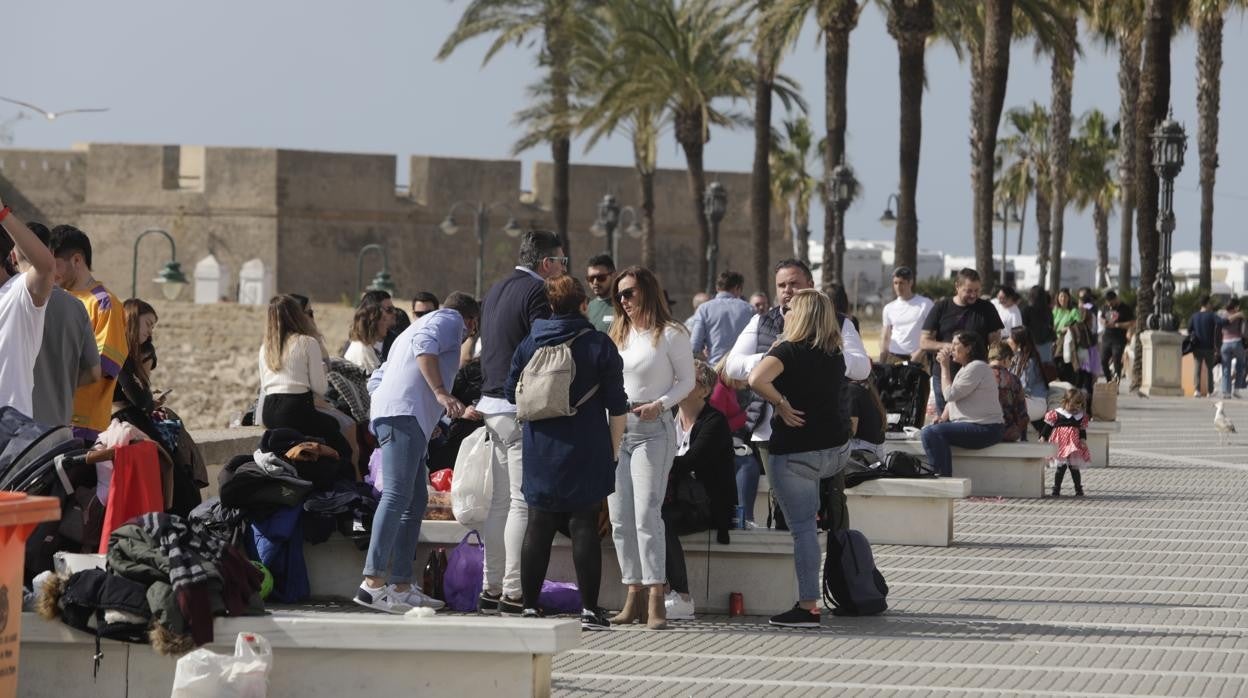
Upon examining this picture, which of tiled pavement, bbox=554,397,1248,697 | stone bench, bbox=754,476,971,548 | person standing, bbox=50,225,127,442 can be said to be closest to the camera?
tiled pavement, bbox=554,397,1248,697

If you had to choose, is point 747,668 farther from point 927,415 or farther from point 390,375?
point 927,415

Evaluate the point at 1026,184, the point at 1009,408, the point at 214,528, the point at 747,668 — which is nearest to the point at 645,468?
the point at 747,668

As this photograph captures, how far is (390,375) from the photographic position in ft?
30.8

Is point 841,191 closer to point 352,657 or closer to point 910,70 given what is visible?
point 910,70

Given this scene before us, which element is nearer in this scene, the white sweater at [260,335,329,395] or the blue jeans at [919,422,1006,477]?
the white sweater at [260,335,329,395]

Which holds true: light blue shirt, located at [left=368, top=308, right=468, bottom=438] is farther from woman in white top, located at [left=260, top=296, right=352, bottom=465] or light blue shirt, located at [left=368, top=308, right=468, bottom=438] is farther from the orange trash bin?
the orange trash bin

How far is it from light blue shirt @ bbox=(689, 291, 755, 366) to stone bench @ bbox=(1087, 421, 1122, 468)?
3997 mm

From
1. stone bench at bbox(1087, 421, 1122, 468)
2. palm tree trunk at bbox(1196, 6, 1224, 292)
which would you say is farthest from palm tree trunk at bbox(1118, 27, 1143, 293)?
stone bench at bbox(1087, 421, 1122, 468)

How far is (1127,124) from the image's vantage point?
160 ft

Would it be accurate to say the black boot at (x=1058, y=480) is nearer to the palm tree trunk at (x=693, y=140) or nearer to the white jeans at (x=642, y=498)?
the white jeans at (x=642, y=498)

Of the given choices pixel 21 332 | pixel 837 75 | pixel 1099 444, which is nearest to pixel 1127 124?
pixel 837 75

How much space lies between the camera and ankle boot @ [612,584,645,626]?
9.04m

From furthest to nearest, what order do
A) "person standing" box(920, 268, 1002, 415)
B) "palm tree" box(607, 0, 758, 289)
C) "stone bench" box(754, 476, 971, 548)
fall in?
"palm tree" box(607, 0, 758, 289) < "person standing" box(920, 268, 1002, 415) < "stone bench" box(754, 476, 971, 548)

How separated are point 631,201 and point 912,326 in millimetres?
41500
